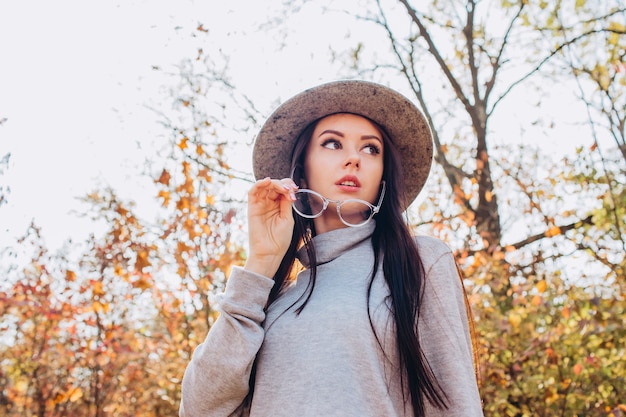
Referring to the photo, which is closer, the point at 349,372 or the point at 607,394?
the point at 349,372

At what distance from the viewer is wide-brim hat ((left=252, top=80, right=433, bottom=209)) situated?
6.65ft

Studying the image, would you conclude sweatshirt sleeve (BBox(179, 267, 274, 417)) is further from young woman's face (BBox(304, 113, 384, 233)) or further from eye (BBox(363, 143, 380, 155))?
eye (BBox(363, 143, 380, 155))

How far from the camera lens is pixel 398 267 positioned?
1.68 m

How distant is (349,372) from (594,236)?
349cm

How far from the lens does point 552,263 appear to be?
4.80 metres

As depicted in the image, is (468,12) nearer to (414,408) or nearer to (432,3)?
(432,3)

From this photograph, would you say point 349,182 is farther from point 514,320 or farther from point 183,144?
point 183,144

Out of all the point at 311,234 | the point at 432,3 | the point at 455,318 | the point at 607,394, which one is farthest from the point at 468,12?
the point at 455,318

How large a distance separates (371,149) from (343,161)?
0.16m

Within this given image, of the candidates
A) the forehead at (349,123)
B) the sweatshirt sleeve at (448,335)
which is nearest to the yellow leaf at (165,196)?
the forehead at (349,123)

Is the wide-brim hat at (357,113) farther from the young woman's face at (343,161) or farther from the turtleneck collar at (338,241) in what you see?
the turtleneck collar at (338,241)

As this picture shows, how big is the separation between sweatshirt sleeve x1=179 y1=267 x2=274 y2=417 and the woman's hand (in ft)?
0.29

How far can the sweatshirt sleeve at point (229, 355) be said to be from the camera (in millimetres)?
1572

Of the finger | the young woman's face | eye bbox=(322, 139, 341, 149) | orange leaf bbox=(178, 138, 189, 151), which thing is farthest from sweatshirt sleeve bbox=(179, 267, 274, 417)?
orange leaf bbox=(178, 138, 189, 151)
